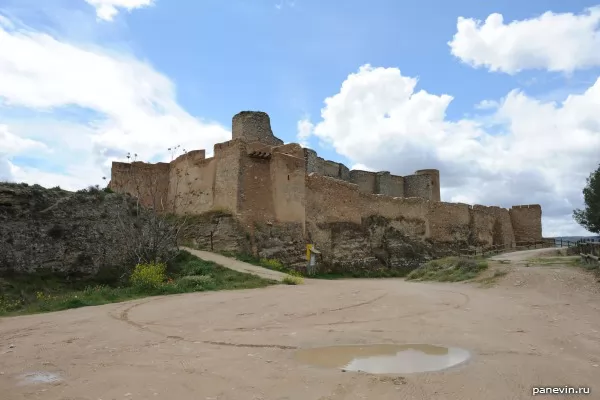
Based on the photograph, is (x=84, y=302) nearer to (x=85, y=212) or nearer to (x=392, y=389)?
(x=85, y=212)

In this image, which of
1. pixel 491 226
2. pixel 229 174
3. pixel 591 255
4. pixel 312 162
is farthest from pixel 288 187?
pixel 491 226

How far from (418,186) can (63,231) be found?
33156 millimetres

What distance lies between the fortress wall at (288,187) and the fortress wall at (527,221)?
24.9m

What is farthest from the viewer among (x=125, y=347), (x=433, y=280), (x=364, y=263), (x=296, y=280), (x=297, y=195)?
(x=364, y=263)

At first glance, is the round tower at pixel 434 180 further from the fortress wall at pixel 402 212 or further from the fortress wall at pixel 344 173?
the fortress wall at pixel 402 212

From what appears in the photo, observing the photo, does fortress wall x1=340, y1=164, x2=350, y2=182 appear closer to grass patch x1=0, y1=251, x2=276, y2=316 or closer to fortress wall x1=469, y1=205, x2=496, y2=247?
fortress wall x1=469, y1=205, x2=496, y2=247

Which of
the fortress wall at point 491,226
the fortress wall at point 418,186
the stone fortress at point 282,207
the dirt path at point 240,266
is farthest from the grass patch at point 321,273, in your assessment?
the fortress wall at point 418,186

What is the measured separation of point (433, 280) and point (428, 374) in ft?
44.3

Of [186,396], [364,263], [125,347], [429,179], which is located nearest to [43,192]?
[125,347]

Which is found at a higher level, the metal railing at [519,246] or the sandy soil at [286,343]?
the metal railing at [519,246]

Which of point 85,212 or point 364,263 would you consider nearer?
point 85,212

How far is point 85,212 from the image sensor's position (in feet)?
47.5

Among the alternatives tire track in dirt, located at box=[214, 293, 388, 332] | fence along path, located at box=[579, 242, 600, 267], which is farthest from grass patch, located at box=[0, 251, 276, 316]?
fence along path, located at box=[579, 242, 600, 267]

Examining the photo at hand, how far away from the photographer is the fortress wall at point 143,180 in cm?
2280
